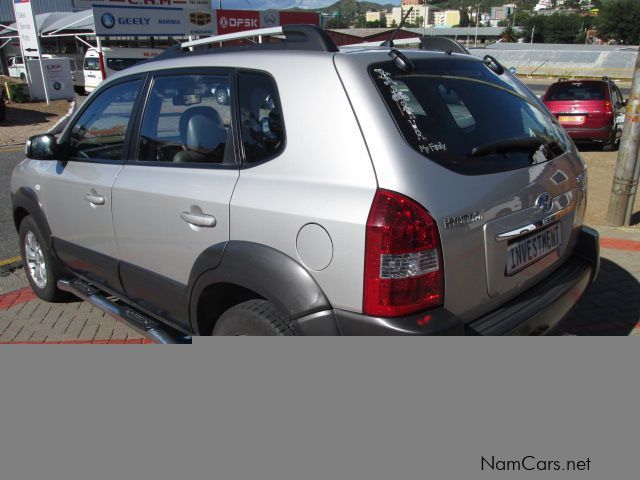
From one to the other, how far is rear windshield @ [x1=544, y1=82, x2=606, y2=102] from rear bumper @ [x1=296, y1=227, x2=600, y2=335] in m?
10.1

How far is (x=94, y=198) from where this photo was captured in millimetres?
3340

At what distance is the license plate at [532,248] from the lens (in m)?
2.39

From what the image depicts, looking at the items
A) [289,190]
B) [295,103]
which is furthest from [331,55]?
[289,190]

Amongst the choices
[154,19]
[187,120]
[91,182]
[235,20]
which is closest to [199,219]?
[187,120]

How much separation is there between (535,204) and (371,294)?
99 centimetres

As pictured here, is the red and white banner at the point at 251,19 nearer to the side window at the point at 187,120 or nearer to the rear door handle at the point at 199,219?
the side window at the point at 187,120

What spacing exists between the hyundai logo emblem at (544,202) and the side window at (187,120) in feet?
4.94

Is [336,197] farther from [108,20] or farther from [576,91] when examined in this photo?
[108,20]

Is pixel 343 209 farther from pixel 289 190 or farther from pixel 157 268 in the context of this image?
pixel 157 268

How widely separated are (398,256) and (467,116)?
3.25 feet

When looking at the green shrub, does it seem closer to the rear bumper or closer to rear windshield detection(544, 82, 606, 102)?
rear windshield detection(544, 82, 606, 102)

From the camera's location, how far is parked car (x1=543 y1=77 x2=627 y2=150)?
11.3 metres

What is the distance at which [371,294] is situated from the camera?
2027mm

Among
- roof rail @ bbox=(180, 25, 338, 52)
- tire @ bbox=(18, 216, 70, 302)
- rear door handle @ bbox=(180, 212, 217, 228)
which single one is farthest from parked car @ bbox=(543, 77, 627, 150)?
rear door handle @ bbox=(180, 212, 217, 228)
